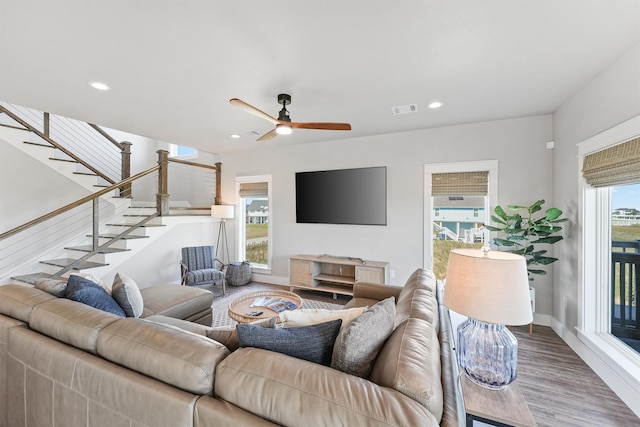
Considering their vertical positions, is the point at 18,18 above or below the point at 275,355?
above

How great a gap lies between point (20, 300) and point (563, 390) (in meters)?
4.02

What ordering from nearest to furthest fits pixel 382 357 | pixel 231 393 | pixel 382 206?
pixel 231 393
pixel 382 357
pixel 382 206

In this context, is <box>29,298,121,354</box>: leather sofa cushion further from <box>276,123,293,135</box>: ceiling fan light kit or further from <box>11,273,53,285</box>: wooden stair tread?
<box>11,273,53,285</box>: wooden stair tread

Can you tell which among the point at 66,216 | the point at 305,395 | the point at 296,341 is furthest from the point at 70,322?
the point at 66,216

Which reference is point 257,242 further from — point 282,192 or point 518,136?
point 518,136

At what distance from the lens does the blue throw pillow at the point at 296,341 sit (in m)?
1.19

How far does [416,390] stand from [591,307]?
9.31 ft

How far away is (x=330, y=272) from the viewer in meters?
4.62

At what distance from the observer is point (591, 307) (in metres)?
2.57

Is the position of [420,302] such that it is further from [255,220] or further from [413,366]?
[255,220]

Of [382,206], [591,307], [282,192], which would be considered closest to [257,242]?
[282,192]

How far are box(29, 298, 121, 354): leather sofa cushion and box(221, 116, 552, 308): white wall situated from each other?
345 cm

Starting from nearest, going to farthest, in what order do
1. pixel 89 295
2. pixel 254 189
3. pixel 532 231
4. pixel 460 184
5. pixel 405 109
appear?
1. pixel 89 295
2. pixel 532 231
3. pixel 405 109
4. pixel 460 184
5. pixel 254 189

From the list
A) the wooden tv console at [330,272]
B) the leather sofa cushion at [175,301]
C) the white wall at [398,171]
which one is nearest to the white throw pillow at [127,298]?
the leather sofa cushion at [175,301]
